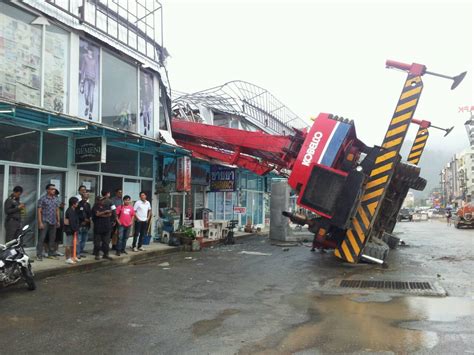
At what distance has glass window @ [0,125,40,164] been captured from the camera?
9469 millimetres

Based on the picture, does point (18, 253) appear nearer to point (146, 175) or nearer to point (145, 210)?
point (145, 210)

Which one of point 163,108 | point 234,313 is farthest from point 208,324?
point 163,108

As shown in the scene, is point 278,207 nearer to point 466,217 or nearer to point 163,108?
point 163,108

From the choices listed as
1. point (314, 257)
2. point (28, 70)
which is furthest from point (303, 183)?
point (28, 70)

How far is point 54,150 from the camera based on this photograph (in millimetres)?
10750

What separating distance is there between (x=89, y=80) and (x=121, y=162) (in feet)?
8.69

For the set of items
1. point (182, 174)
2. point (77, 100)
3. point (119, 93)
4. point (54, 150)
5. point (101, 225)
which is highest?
point (119, 93)

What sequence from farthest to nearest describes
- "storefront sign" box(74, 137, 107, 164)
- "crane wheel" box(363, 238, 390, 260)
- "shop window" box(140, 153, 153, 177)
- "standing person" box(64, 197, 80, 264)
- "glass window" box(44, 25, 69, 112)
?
"shop window" box(140, 153, 153, 177) < "glass window" box(44, 25, 69, 112) < "storefront sign" box(74, 137, 107, 164) < "crane wheel" box(363, 238, 390, 260) < "standing person" box(64, 197, 80, 264)

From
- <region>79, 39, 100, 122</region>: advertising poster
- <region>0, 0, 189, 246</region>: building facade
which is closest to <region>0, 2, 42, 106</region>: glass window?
<region>0, 0, 189, 246</region>: building facade

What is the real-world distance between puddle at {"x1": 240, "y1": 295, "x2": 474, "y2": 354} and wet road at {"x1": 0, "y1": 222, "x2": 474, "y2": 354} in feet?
0.04

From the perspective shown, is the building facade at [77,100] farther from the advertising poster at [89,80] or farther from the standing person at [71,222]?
the standing person at [71,222]

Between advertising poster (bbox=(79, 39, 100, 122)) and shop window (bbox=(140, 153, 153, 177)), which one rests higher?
advertising poster (bbox=(79, 39, 100, 122))

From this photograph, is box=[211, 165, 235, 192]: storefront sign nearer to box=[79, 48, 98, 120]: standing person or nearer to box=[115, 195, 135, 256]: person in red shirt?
box=[115, 195, 135, 256]: person in red shirt

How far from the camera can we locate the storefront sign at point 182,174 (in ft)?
46.4
